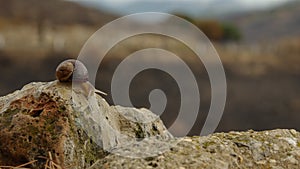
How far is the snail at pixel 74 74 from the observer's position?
2879mm

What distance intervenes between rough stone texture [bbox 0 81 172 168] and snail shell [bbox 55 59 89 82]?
44mm

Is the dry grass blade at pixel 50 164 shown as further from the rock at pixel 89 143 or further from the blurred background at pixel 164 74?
the blurred background at pixel 164 74

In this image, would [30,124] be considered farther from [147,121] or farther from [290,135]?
[290,135]

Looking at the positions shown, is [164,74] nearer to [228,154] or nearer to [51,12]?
[51,12]

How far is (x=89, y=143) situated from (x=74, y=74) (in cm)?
38

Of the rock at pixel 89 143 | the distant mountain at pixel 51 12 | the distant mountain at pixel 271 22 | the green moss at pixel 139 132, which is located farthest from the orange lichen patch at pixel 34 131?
the distant mountain at pixel 271 22

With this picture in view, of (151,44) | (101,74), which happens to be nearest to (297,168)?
(101,74)

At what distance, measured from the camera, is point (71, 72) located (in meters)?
2.92

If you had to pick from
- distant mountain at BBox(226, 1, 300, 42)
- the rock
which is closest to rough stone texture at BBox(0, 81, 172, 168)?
the rock

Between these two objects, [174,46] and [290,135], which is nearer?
[290,135]

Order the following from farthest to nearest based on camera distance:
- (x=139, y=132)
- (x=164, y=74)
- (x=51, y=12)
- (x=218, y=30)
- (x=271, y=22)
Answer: (x=271, y=22)
(x=218, y=30)
(x=51, y=12)
(x=164, y=74)
(x=139, y=132)

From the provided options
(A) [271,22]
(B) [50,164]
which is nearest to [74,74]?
(B) [50,164]

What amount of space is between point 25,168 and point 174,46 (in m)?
34.0

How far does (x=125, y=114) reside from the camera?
3.18 metres
